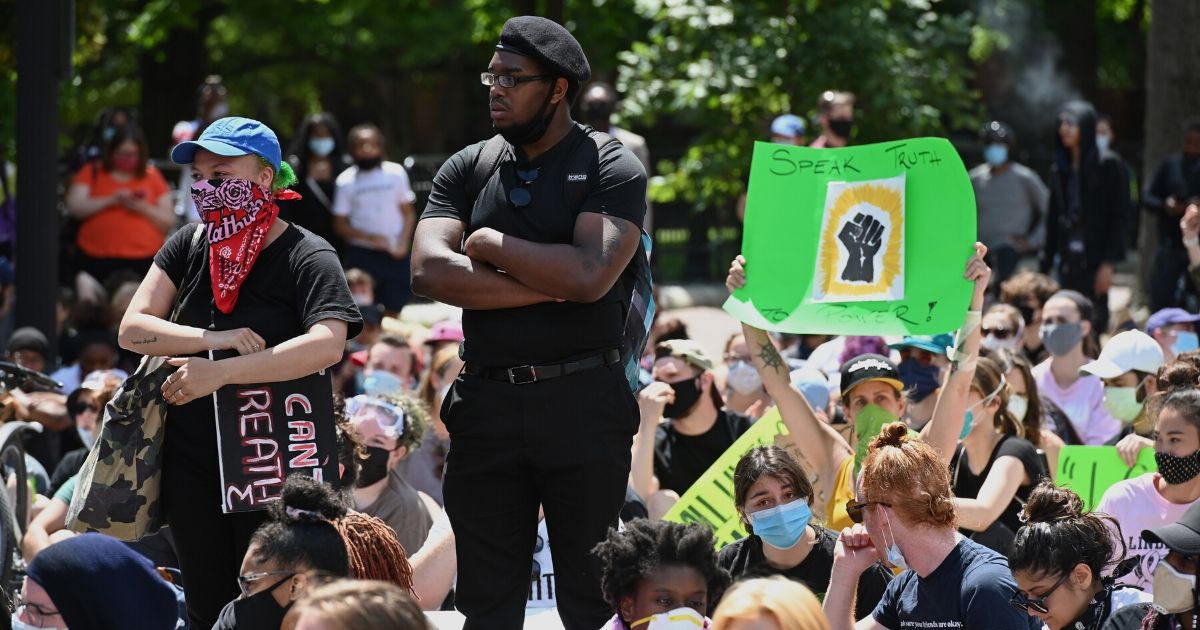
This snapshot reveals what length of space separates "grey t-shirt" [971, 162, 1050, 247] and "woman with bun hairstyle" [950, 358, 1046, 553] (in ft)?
21.7

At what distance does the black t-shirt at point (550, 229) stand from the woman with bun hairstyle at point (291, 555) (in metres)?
0.59

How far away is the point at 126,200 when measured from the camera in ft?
39.8

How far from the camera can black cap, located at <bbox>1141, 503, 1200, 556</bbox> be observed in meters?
4.80

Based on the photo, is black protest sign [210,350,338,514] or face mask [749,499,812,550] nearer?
black protest sign [210,350,338,514]

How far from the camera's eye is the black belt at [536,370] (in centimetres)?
469

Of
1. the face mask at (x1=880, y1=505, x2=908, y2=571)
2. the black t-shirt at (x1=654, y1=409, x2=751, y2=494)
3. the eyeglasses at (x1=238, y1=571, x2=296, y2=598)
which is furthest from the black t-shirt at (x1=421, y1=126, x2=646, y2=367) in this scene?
the black t-shirt at (x1=654, y1=409, x2=751, y2=494)

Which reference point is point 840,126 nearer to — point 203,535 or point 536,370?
point 536,370

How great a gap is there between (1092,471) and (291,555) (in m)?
3.85

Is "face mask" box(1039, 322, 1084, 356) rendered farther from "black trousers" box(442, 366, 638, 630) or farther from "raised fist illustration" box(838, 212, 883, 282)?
"black trousers" box(442, 366, 638, 630)

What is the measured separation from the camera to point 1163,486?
623 centimetres

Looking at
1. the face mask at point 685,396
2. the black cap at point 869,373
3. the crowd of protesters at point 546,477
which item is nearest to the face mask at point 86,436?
the crowd of protesters at point 546,477

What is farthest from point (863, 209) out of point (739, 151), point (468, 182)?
point (739, 151)

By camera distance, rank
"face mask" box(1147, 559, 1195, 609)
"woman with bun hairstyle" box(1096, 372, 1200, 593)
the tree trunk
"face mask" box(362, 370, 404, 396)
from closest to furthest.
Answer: "face mask" box(1147, 559, 1195, 609) → "woman with bun hairstyle" box(1096, 372, 1200, 593) → "face mask" box(362, 370, 404, 396) → the tree trunk

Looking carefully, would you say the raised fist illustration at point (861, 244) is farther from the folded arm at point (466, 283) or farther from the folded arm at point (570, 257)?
the folded arm at point (466, 283)
